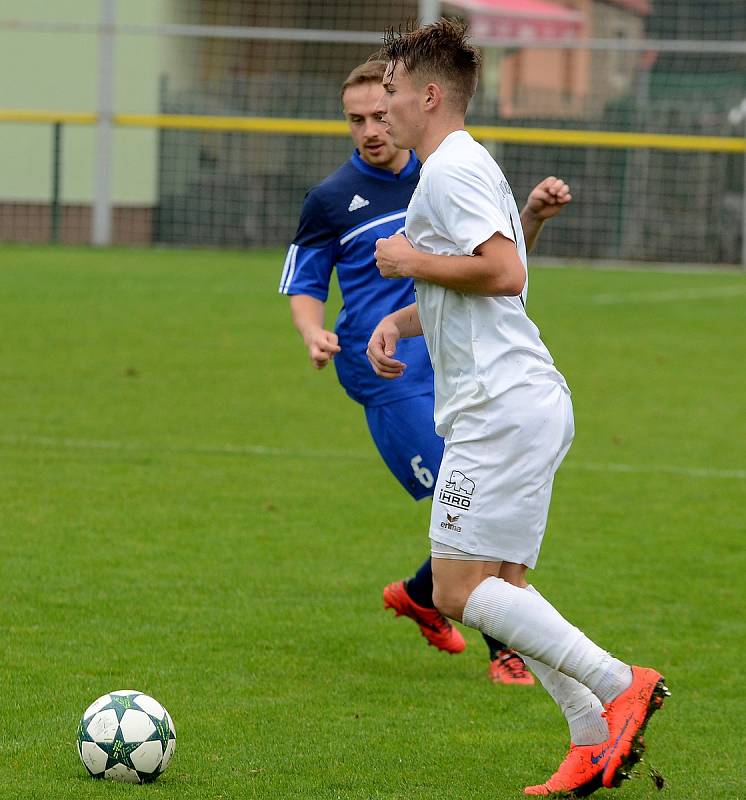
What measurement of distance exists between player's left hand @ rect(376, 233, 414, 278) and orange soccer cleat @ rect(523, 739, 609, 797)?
1323mm

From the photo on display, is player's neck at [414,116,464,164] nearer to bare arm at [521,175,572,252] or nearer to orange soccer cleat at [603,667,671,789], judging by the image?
bare arm at [521,175,572,252]

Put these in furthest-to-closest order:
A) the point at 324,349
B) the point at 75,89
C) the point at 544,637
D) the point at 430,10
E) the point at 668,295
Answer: the point at 75,89
the point at 430,10
the point at 668,295
the point at 324,349
the point at 544,637

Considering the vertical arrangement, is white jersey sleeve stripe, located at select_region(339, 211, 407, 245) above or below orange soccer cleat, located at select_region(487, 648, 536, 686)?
above

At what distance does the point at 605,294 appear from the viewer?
19.3 m

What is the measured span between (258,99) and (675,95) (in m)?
6.96

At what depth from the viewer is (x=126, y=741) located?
3.99 metres

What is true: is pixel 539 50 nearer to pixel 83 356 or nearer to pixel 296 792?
pixel 83 356

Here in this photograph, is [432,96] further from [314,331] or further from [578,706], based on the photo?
[578,706]

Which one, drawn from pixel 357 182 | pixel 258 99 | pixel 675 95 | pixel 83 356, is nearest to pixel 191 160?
pixel 258 99

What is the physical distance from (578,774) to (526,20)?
88.3ft

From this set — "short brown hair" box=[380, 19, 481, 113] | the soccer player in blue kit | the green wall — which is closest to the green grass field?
the soccer player in blue kit

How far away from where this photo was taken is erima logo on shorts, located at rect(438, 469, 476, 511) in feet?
12.6

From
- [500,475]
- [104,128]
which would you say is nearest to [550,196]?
[500,475]

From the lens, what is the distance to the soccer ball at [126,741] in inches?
157
